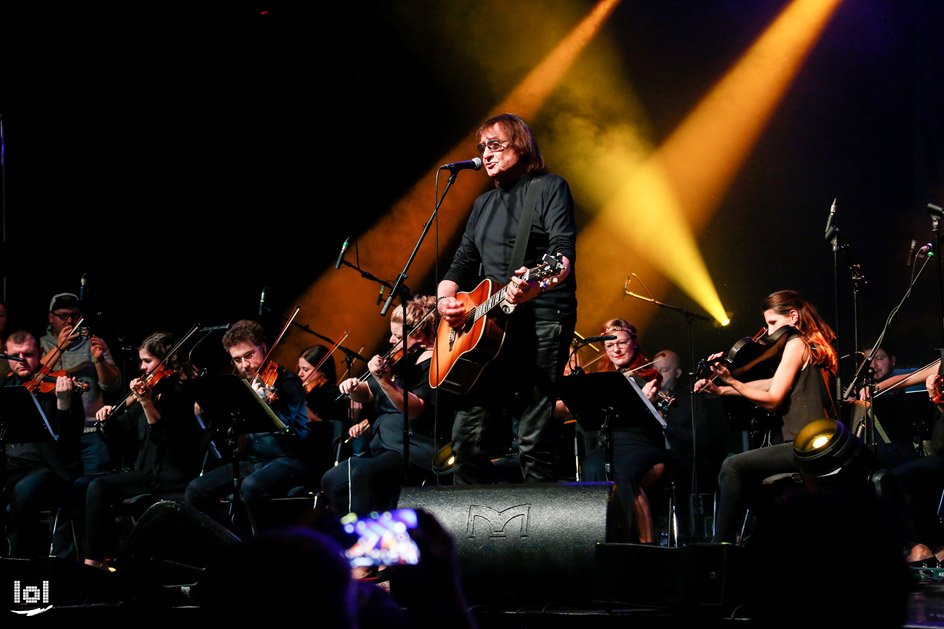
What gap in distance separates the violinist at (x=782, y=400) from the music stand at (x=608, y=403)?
370mm

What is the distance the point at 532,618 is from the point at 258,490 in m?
3.39

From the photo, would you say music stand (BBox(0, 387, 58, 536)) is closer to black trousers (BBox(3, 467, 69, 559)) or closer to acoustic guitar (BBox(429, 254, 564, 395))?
black trousers (BBox(3, 467, 69, 559))

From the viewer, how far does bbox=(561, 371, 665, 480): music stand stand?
16.1ft

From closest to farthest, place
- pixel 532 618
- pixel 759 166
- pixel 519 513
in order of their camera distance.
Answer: pixel 532 618
pixel 519 513
pixel 759 166

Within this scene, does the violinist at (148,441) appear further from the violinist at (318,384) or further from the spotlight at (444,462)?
the spotlight at (444,462)

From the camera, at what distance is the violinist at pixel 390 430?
5906mm

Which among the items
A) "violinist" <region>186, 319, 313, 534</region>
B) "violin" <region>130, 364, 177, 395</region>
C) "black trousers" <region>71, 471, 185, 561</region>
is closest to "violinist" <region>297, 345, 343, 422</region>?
"violinist" <region>186, 319, 313, 534</region>

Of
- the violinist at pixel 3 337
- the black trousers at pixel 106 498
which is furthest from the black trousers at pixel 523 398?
the violinist at pixel 3 337

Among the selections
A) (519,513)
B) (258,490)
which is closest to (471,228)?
(519,513)

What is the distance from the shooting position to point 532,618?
3.15m

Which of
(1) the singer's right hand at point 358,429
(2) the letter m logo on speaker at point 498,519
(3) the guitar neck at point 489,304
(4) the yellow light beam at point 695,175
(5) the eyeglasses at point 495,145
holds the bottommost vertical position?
(2) the letter m logo on speaker at point 498,519

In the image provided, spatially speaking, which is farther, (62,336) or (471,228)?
(62,336)

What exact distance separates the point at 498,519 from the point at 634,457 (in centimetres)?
238

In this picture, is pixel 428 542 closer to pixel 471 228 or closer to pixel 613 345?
pixel 471 228
